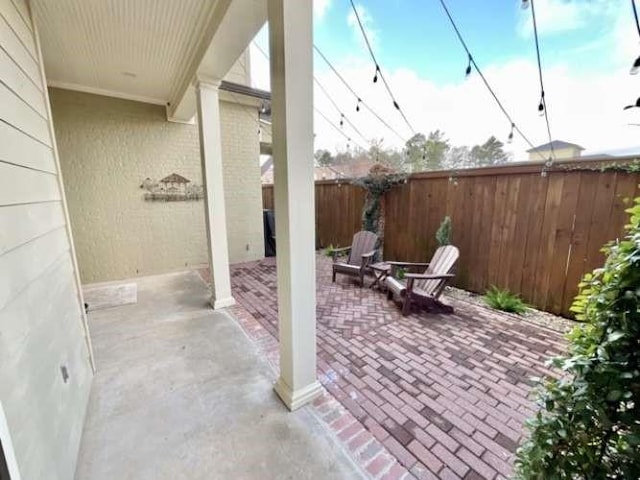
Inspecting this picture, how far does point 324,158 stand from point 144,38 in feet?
28.5

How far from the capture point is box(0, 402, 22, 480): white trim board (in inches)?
29.3

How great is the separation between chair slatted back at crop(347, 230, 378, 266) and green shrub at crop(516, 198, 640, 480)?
3494 millimetres

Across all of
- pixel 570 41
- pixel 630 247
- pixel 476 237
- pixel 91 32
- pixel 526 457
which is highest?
pixel 570 41

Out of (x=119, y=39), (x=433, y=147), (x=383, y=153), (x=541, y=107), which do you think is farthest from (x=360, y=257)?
(x=433, y=147)

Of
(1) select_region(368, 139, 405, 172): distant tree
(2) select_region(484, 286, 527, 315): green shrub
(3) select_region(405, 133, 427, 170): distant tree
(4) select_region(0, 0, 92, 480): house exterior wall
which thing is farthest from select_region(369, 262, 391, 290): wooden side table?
(1) select_region(368, 139, 405, 172): distant tree

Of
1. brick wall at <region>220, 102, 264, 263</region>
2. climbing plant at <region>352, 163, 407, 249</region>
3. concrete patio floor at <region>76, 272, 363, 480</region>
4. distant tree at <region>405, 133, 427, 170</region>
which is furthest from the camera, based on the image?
distant tree at <region>405, 133, 427, 170</region>

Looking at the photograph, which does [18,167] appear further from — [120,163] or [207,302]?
[120,163]

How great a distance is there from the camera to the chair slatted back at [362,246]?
4383 mm

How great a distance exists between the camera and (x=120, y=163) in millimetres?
4242

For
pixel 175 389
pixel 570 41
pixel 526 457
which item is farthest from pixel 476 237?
pixel 175 389

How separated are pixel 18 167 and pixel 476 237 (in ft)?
14.3

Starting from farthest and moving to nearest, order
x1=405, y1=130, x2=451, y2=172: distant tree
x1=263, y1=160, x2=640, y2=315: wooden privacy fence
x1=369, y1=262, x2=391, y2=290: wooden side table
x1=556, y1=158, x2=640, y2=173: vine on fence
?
x1=405, y1=130, x2=451, y2=172: distant tree, x1=369, y1=262, x2=391, y2=290: wooden side table, x1=263, y1=160, x2=640, y2=315: wooden privacy fence, x1=556, y1=158, x2=640, y2=173: vine on fence

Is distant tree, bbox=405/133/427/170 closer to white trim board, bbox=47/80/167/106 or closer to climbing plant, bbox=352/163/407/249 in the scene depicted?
climbing plant, bbox=352/163/407/249

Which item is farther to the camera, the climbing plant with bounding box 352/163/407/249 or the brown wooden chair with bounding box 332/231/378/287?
the climbing plant with bounding box 352/163/407/249
